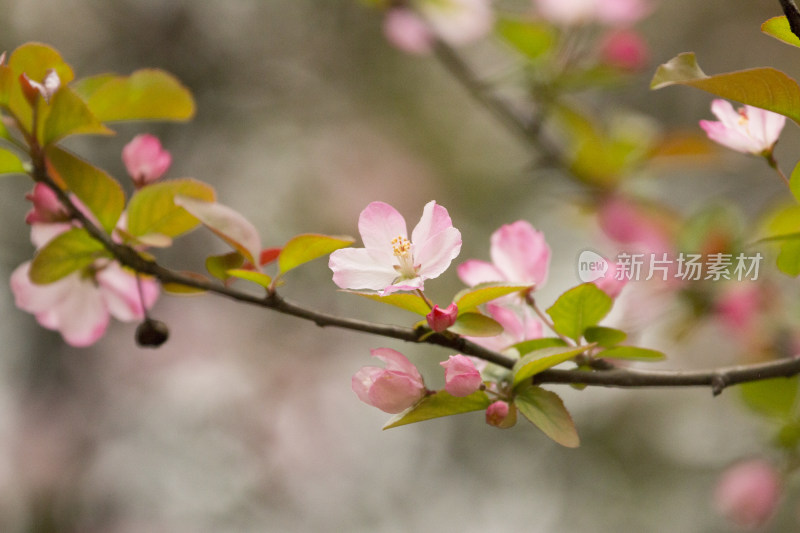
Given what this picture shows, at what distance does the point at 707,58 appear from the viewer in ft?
9.18

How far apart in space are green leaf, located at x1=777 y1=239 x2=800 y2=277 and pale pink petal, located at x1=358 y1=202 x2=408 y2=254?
1.01 feet

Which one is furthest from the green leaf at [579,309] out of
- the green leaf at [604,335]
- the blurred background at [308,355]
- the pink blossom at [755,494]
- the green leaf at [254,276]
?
the blurred background at [308,355]

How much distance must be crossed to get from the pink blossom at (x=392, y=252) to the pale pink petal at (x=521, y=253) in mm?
121

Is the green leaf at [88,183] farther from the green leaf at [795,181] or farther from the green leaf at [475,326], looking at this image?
the green leaf at [795,181]

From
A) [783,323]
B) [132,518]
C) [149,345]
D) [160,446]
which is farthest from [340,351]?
[149,345]

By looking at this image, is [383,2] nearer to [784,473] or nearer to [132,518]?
[784,473]

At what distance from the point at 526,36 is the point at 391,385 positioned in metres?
0.94

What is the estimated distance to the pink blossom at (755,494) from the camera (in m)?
1.04

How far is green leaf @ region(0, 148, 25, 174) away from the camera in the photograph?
1.99 feet

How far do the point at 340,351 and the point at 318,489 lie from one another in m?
0.49

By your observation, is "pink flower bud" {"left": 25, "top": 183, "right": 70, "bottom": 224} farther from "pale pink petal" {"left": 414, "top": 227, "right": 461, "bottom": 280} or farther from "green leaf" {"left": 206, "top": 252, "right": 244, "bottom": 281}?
"pale pink petal" {"left": 414, "top": 227, "right": 461, "bottom": 280}

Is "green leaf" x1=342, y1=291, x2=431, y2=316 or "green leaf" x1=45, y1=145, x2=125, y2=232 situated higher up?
"green leaf" x1=342, y1=291, x2=431, y2=316

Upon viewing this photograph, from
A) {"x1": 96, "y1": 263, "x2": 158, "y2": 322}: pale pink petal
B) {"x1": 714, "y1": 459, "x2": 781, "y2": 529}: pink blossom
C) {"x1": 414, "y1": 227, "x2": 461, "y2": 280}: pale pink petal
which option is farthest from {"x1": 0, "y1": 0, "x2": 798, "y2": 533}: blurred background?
{"x1": 414, "y1": 227, "x2": 461, "y2": 280}: pale pink petal

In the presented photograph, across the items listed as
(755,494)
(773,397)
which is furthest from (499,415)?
(755,494)
